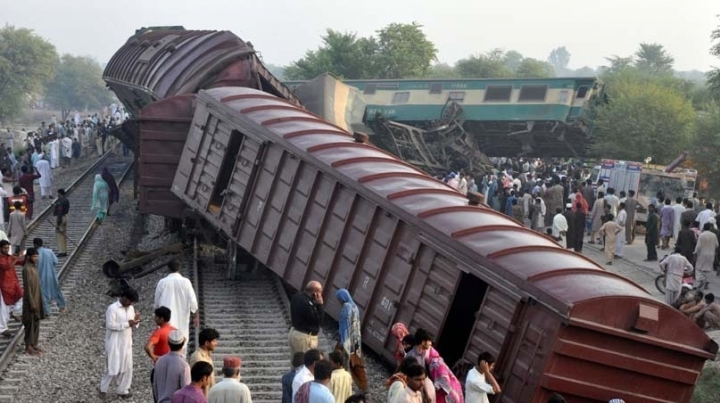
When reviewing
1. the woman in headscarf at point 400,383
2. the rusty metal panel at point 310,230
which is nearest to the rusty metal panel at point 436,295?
the rusty metal panel at point 310,230

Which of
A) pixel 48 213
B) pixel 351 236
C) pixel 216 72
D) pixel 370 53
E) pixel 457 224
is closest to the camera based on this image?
pixel 457 224

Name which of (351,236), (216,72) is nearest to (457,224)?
(351,236)

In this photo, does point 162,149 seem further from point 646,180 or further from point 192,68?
point 646,180

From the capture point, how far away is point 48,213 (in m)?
22.2

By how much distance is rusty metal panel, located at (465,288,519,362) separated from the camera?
9.67m

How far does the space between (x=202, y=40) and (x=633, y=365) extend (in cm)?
1618

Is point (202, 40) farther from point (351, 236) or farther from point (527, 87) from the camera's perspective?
point (527, 87)

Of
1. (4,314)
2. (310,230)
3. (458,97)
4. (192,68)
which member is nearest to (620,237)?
(310,230)

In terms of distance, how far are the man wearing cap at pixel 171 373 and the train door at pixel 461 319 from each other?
3835 millimetres

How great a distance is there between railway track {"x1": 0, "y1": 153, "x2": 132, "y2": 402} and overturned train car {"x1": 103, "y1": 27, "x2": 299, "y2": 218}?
1.79 meters

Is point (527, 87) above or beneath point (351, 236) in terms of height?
above

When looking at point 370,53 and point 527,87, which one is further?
point 370,53

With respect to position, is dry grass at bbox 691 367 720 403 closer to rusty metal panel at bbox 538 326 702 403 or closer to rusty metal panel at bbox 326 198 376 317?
rusty metal panel at bbox 538 326 702 403

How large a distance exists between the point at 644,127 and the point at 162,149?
2190 centimetres
